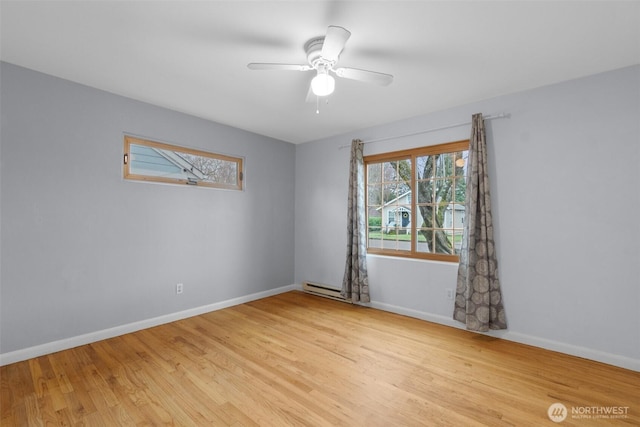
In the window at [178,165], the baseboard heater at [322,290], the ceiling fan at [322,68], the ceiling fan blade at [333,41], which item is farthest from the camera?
the baseboard heater at [322,290]

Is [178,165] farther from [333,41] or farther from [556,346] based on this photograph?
[556,346]

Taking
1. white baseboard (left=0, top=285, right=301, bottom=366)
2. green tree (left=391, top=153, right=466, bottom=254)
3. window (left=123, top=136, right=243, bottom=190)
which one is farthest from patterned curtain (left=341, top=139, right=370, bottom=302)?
window (left=123, top=136, right=243, bottom=190)

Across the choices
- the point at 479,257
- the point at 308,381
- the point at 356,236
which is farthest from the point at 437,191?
the point at 308,381

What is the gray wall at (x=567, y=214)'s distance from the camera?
243 cm

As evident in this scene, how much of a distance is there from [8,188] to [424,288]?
421cm

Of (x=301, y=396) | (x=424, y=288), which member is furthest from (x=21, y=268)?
(x=424, y=288)

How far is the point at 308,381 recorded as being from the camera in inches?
86.4

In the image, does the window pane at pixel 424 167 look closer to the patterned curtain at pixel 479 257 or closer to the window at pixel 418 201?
the window at pixel 418 201

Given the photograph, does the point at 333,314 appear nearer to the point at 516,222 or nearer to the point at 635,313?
the point at 516,222

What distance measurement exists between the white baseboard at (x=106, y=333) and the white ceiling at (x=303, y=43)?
8.05 feet

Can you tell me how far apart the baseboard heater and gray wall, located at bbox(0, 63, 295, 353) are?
1.06m

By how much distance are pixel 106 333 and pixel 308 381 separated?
2.20m

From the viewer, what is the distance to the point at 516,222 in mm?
2943

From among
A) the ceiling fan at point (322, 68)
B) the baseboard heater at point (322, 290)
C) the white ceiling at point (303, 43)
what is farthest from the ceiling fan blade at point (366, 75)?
the baseboard heater at point (322, 290)
